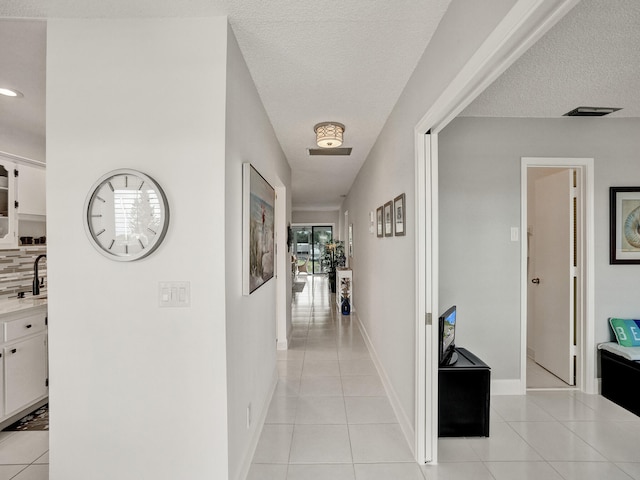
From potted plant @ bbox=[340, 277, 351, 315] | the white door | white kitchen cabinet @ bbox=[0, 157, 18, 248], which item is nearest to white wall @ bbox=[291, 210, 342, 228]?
potted plant @ bbox=[340, 277, 351, 315]

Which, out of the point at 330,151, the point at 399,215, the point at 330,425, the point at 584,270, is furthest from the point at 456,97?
the point at 330,151

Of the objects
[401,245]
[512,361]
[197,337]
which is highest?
[401,245]

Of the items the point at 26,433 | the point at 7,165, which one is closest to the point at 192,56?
the point at 7,165

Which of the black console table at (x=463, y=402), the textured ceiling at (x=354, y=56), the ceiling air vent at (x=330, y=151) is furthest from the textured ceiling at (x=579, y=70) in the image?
the black console table at (x=463, y=402)

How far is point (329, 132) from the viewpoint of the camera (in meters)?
3.09

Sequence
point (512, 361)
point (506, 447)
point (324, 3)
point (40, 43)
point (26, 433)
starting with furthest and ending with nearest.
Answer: point (512, 361) < point (26, 433) < point (506, 447) < point (40, 43) < point (324, 3)

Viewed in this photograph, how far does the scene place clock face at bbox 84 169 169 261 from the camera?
160cm

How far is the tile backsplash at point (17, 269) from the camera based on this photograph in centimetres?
313

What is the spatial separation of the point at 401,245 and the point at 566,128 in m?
2.07

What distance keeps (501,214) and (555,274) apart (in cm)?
104

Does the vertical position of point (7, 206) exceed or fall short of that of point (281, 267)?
it exceeds it

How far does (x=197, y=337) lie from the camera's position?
1.61 meters

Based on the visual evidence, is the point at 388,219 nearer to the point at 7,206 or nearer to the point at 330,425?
the point at 330,425

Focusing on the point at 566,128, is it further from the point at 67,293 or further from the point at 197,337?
the point at 67,293
